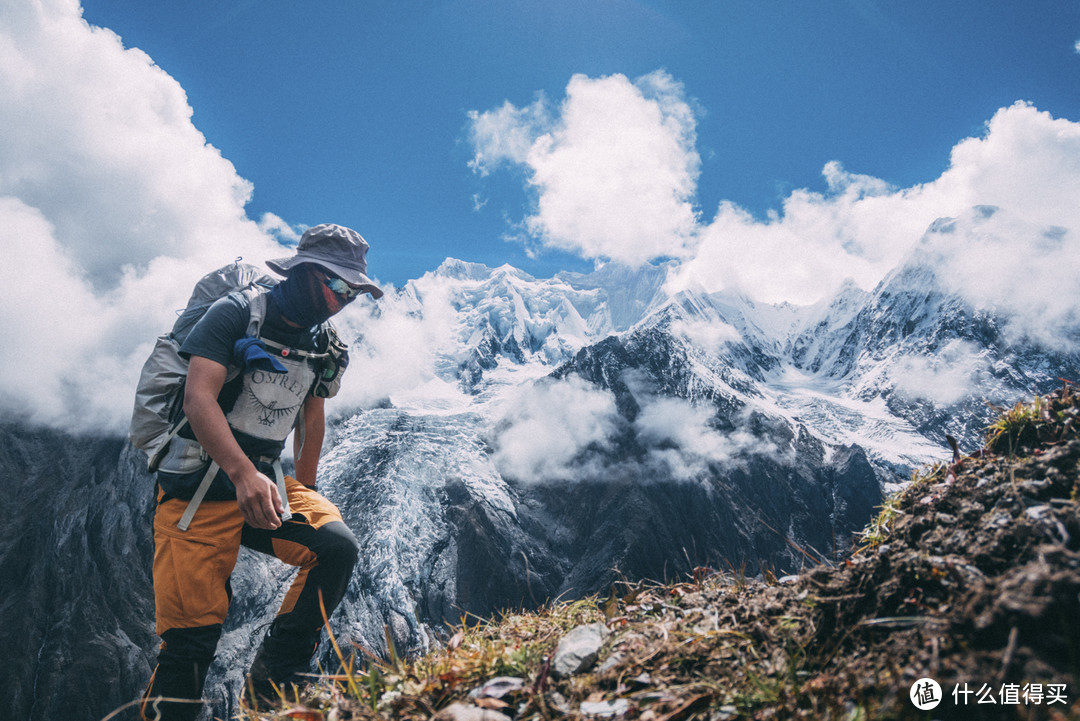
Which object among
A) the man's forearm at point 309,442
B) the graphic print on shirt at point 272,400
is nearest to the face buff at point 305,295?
the graphic print on shirt at point 272,400

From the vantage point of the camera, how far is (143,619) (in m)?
146

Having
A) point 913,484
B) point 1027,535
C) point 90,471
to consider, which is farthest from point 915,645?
point 90,471

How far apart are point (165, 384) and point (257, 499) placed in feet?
5.06

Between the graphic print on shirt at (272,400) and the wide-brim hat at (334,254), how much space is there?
3.18 ft

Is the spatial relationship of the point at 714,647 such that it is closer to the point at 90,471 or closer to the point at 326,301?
the point at 326,301

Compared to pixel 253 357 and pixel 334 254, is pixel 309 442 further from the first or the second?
pixel 334 254

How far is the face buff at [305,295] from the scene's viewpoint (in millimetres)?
4785

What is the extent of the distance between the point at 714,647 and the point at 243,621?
172611 millimetres

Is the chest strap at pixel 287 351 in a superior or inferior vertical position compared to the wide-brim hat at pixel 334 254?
inferior

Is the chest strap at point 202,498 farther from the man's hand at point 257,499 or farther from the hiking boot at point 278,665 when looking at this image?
the hiking boot at point 278,665

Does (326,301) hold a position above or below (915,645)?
above

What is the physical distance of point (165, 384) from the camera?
14.2ft

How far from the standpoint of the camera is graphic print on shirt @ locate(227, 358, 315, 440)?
4527 mm

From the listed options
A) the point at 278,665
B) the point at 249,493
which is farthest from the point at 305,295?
the point at 278,665
